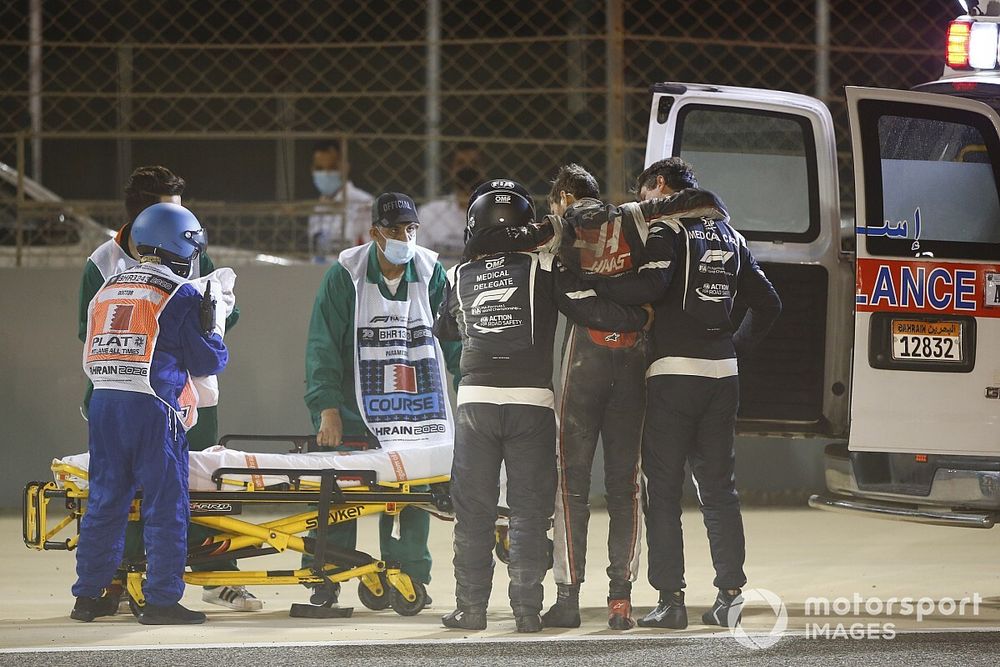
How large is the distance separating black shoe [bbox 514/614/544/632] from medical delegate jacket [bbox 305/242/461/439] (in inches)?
46.8

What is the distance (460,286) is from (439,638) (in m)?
1.30

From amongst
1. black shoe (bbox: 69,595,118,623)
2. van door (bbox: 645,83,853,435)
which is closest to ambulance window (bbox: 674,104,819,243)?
van door (bbox: 645,83,853,435)

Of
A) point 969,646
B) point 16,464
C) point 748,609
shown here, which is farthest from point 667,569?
point 16,464

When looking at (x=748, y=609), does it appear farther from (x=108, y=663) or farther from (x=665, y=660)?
(x=108, y=663)

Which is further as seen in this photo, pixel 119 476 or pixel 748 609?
pixel 748 609

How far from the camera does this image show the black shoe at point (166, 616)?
552 centimetres

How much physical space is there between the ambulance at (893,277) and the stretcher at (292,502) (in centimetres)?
158

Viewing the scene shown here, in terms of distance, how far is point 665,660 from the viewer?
4.84 metres

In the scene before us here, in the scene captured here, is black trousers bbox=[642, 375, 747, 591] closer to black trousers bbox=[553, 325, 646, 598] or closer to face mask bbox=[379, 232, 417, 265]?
black trousers bbox=[553, 325, 646, 598]

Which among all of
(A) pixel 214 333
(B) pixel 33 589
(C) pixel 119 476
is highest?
(A) pixel 214 333

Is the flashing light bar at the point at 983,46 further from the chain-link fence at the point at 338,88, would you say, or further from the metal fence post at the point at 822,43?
the metal fence post at the point at 822,43

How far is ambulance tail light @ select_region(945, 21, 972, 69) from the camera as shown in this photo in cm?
631

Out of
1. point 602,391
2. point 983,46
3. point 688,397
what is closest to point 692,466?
point 688,397

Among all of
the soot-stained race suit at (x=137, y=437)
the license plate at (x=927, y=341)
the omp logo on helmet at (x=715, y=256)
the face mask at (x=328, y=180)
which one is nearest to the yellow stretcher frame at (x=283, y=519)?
the soot-stained race suit at (x=137, y=437)
